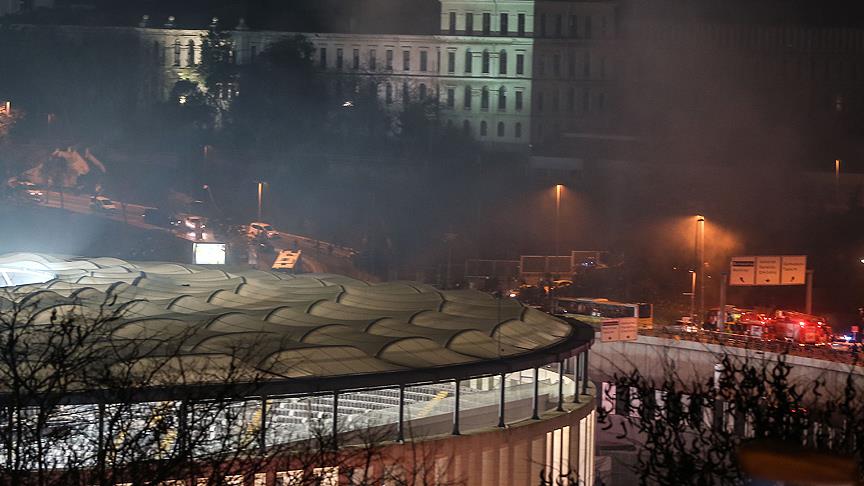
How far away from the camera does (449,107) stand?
102312mm

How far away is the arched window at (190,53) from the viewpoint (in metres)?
103

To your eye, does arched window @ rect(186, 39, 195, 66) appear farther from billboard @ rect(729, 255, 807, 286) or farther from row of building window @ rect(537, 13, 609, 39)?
billboard @ rect(729, 255, 807, 286)

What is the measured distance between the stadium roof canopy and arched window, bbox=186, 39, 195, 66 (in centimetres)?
6387

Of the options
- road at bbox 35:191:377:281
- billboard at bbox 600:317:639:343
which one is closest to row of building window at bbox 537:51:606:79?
road at bbox 35:191:377:281

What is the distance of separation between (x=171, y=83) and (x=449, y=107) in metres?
Result: 19.0

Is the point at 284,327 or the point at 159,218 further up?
the point at 159,218

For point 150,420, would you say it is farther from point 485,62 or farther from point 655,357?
point 485,62

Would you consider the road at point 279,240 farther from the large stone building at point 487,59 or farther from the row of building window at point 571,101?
the row of building window at point 571,101

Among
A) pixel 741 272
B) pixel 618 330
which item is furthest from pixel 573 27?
pixel 618 330

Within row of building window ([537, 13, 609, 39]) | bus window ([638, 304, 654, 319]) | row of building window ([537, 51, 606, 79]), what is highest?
row of building window ([537, 13, 609, 39])

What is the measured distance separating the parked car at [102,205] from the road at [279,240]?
0.73 ft

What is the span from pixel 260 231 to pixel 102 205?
10552 mm

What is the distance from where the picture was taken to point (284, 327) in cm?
2888

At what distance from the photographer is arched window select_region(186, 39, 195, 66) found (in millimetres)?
103250
